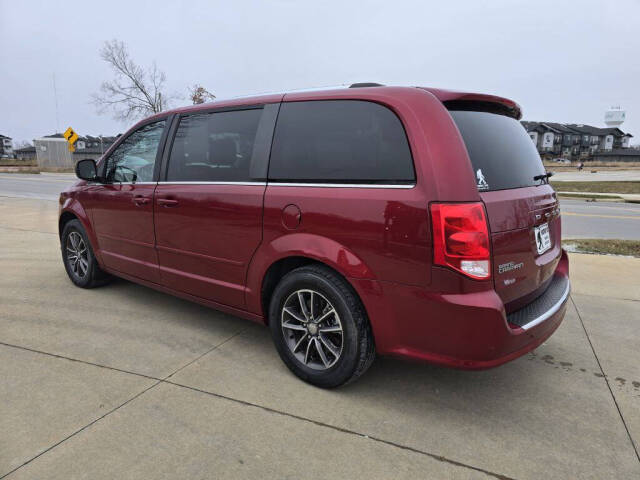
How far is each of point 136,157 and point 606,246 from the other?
267 inches

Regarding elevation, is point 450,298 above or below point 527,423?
above

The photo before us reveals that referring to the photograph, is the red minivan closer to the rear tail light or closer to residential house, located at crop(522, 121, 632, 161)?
the rear tail light

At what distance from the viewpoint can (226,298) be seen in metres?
3.24

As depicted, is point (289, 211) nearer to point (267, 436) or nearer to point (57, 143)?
point (267, 436)

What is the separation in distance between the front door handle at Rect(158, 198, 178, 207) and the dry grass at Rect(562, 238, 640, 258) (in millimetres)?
6006

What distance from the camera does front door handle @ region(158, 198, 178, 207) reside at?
341 centimetres

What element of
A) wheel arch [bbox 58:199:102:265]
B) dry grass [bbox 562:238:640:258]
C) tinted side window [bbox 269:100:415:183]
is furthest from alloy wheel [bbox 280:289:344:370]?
dry grass [bbox 562:238:640:258]

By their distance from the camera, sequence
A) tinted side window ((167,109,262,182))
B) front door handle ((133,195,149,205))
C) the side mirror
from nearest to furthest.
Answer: tinted side window ((167,109,262,182)) < front door handle ((133,195,149,205)) < the side mirror

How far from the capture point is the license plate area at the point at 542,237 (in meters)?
2.61

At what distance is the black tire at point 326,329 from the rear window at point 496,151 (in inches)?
37.0

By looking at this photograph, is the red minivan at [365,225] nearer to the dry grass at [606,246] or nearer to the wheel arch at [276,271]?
the wheel arch at [276,271]

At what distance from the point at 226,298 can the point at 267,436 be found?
115cm

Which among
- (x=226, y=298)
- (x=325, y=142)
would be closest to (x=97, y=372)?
(x=226, y=298)

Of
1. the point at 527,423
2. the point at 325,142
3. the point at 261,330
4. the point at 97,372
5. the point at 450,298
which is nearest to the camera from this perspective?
the point at 450,298
